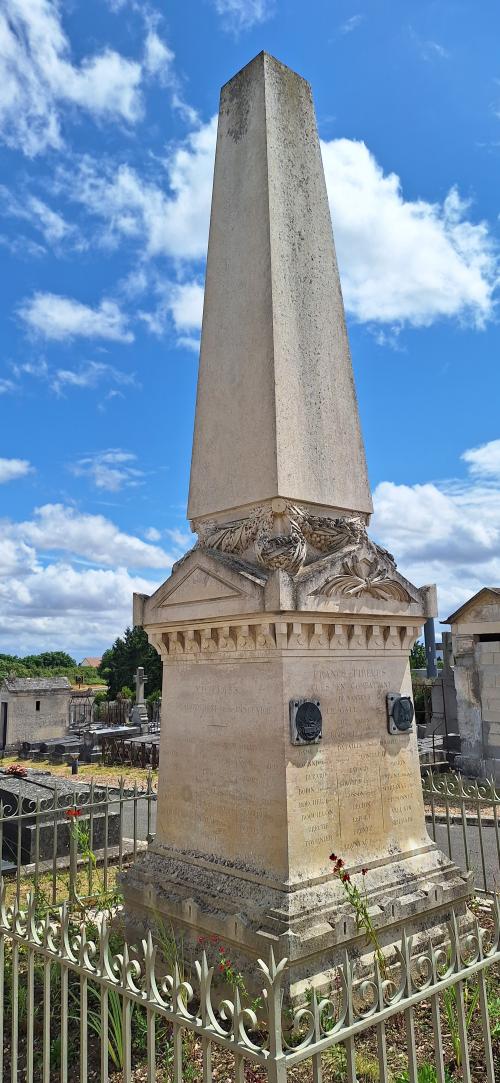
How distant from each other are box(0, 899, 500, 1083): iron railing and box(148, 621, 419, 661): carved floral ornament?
2.20m

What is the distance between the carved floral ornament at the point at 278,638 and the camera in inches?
213

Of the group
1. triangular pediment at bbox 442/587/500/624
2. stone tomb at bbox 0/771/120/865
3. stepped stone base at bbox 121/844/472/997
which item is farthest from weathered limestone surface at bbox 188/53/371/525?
triangular pediment at bbox 442/587/500/624

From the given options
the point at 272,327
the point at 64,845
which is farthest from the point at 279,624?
the point at 64,845

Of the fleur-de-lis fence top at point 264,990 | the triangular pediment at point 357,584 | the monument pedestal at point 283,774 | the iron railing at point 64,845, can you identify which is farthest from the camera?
the iron railing at point 64,845

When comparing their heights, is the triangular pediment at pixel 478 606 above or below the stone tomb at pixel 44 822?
above

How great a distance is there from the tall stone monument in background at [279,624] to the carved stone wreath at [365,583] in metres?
0.02

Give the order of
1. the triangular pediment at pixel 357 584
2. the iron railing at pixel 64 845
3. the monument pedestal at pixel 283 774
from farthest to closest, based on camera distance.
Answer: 1. the iron railing at pixel 64 845
2. the triangular pediment at pixel 357 584
3. the monument pedestal at pixel 283 774

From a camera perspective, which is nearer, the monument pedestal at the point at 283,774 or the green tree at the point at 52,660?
the monument pedestal at the point at 283,774

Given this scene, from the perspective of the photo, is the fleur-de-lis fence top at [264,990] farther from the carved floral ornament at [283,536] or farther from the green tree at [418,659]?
the green tree at [418,659]

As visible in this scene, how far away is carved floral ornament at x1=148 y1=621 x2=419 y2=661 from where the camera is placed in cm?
540

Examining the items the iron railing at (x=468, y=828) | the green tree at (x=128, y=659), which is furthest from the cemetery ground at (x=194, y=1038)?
the green tree at (x=128, y=659)

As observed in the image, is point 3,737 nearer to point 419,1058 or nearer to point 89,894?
point 89,894

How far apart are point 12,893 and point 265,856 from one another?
17.0ft

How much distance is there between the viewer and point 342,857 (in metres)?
5.41
